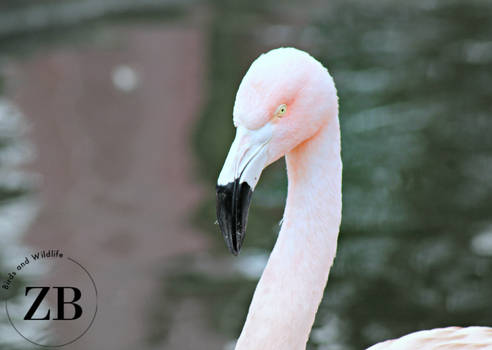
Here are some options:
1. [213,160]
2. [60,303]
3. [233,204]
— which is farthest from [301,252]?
[213,160]

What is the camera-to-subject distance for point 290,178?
94.0 inches

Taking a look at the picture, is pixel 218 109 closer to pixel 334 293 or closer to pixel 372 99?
pixel 372 99

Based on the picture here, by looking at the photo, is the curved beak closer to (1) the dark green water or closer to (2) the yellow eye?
(2) the yellow eye

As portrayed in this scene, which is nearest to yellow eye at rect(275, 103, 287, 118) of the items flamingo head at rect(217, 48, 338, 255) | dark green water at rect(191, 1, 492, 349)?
flamingo head at rect(217, 48, 338, 255)

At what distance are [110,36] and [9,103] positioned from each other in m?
1.98

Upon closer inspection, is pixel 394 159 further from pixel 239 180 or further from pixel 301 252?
pixel 239 180

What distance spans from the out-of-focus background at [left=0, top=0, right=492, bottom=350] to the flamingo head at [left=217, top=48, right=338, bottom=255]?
7.44 ft

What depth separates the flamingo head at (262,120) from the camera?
2.11m

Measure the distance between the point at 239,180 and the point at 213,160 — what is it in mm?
4158

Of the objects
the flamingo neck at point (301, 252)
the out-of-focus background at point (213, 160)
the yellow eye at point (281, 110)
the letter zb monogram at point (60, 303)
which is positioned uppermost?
the out-of-focus background at point (213, 160)

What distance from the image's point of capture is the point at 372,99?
699 cm

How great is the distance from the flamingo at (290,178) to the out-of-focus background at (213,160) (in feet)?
6.57

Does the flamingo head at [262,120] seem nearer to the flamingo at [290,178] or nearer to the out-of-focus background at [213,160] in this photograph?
the flamingo at [290,178]

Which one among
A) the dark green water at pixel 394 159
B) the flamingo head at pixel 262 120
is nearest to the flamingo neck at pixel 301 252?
the flamingo head at pixel 262 120
